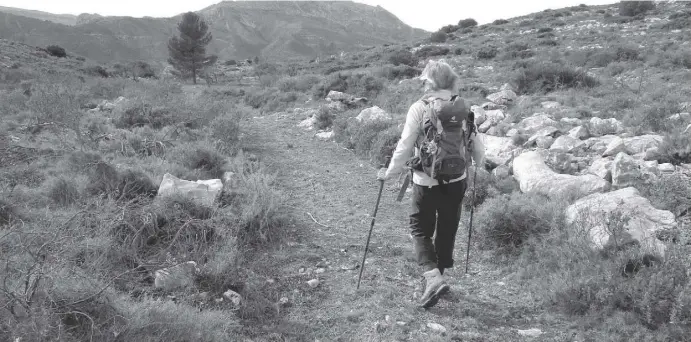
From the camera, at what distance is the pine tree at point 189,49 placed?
34.8 meters

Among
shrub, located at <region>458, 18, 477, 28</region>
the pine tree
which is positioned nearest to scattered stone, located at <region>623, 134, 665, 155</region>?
the pine tree

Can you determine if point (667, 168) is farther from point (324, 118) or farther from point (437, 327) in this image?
point (324, 118)

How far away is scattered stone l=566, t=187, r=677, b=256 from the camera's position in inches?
143

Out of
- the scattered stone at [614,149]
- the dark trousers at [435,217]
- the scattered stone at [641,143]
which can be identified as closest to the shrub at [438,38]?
the scattered stone at [641,143]

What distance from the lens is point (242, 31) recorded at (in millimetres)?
99125

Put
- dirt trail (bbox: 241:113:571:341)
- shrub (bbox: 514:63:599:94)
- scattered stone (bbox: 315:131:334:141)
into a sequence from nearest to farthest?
dirt trail (bbox: 241:113:571:341), scattered stone (bbox: 315:131:334:141), shrub (bbox: 514:63:599:94)

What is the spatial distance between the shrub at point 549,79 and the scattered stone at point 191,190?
35.4 ft

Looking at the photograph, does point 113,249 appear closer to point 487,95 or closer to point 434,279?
point 434,279

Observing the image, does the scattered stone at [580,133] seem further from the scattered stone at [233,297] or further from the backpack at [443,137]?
the scattered stone at [233,297]

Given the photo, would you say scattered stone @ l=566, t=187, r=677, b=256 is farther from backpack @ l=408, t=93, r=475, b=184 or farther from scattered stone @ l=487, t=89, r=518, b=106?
scattered stone @ l=487, t=89, r=518, b=106

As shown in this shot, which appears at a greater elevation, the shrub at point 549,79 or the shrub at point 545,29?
the shrub at point 545,29

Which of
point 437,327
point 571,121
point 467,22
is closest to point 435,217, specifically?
point 437,327

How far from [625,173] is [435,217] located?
10.2 ft

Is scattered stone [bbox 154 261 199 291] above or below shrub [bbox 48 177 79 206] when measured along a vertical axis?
below
